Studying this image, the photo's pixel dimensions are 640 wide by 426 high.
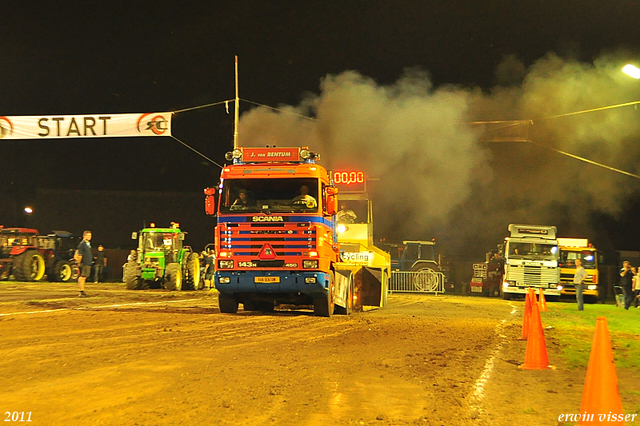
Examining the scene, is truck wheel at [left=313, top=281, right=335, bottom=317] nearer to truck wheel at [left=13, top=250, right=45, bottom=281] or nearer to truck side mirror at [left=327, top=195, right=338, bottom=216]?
truck side mirror at [left=327, top=195, right=338, bottom=216]

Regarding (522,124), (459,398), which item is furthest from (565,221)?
(459,398)

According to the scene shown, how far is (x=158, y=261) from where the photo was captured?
26.9 meters

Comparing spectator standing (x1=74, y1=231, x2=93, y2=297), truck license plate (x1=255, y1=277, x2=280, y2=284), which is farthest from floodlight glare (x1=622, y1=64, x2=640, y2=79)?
spectator standing (x1=74, y1=231, x2=93, y2=297)

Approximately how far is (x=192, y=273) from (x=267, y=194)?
1504 centimetres

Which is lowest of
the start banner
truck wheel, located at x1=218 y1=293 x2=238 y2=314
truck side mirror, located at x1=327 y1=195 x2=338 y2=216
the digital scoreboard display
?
truck wheel, located at x1=218 y1=293 x2=238 y2=314

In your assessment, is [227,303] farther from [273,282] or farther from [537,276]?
[537,276]

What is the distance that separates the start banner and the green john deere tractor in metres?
4.45

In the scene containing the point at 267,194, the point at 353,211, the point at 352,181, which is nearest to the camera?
the point at 267,194

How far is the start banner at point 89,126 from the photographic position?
23.2m

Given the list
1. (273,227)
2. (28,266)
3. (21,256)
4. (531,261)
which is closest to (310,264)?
(273,227)

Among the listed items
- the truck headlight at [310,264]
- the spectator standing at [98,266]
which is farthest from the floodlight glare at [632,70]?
the spectator standing at [98,266]

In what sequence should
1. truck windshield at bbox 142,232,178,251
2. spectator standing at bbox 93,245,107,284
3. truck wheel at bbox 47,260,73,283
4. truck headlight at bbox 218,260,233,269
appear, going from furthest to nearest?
spectator standing at bbox 93,245,107,284 < truck wheel at bbox 47,260,73,283 < truck windshield at bbox 142,232,178,251 < truck headlight at bbox 218,260,233,269

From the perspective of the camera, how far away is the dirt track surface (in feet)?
18.6

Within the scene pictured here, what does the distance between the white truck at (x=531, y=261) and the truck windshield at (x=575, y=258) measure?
183 cm
